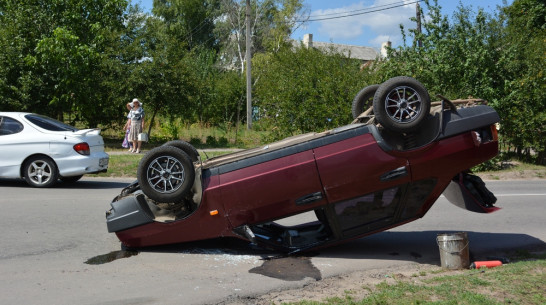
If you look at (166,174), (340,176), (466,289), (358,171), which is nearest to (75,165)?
(166,174)

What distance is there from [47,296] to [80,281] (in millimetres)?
484

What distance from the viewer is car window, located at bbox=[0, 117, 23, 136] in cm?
1212

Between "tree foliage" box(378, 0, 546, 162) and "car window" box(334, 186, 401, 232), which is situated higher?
"tree foliage" box(378, 0, 546, 162)

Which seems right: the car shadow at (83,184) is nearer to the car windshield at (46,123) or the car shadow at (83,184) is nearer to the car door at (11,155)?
the car door at (11,155)

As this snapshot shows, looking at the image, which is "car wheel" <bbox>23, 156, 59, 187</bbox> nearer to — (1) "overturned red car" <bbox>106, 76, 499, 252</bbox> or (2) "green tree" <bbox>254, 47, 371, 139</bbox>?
(1) "overturned red car" <bbox>106, 76, 499, 252</bbox>

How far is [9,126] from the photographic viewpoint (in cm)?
1218

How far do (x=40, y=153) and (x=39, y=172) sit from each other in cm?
40

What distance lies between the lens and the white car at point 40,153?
11930 millimetres

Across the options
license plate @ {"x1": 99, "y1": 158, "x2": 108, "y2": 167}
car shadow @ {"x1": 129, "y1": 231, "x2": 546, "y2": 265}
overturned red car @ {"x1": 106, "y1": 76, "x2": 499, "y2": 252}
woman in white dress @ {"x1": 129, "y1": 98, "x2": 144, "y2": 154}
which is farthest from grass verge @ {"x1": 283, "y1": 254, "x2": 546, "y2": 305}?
woman in white dress @ {"x1": 129, "y1": 98, "x2": 144, "y2": 154}

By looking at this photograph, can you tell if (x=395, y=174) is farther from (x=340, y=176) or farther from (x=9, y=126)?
(x=9, y=126)

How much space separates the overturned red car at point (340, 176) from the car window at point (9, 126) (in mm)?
6667

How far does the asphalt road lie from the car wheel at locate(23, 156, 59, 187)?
1938mm

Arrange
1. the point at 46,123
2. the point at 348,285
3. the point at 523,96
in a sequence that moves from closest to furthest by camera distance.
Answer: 1. the point at 348,285
2. the point at 46,123
3. the point at 523,96

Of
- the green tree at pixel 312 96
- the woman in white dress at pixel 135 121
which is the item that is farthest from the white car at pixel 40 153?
the green tree at pixel 312 96
